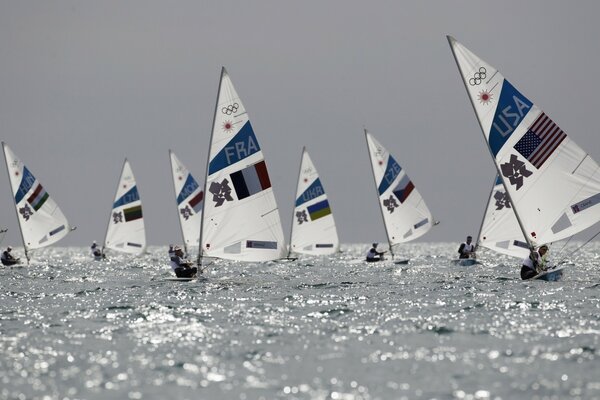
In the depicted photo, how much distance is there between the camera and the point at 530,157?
90.7 feet

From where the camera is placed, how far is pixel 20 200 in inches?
2088

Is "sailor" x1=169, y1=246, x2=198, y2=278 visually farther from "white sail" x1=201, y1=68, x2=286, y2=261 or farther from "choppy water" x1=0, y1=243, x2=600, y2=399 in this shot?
"choppy water" x1=0, y1=243, x2=600, y2=399

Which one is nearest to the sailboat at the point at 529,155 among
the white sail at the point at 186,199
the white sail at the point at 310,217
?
the white sail at the point at 310,217

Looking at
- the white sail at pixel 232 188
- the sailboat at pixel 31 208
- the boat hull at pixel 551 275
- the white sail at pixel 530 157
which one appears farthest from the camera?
the sailboat at pixel 31 208

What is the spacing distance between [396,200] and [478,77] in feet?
81.9

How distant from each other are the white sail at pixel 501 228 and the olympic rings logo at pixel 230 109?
1461 cm

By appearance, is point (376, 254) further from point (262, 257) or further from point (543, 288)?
point (543, 288)

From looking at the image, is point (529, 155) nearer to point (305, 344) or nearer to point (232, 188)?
point (232, 188)

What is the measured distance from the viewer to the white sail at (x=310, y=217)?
5488cm

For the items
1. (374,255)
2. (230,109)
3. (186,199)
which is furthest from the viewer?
(186,199)

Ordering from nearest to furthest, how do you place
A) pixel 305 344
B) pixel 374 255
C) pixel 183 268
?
pixel 305 344, pixel 183 268, pixel 374 255

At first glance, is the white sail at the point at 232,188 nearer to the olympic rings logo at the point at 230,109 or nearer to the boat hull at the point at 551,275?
the olympic rings logo at the point at 230,109

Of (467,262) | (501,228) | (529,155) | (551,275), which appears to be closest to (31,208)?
(467,262)

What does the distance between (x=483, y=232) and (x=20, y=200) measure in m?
26.1
